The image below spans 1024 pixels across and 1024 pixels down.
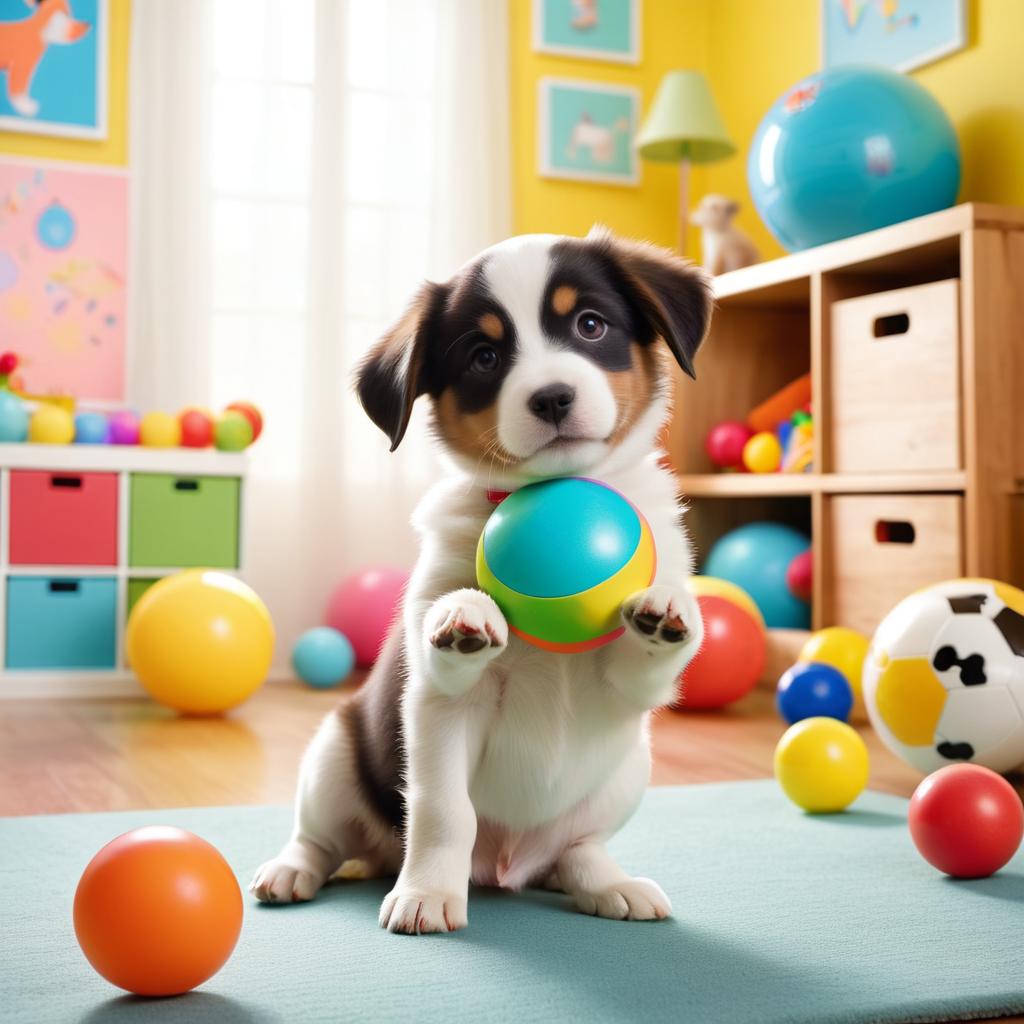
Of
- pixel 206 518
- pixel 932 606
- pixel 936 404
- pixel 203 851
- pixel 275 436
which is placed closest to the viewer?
pixel 203 851

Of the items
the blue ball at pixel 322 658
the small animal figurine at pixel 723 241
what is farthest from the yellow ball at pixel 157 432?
the small animal figurine at pixel 723 241

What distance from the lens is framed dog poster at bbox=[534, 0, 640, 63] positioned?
17.1 ft

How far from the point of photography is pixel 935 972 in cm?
143

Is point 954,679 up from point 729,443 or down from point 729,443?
down

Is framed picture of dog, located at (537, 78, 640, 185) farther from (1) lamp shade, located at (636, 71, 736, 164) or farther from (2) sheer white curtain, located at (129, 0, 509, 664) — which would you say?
(1) lamp shade, located at (636, 71, 736, 164)

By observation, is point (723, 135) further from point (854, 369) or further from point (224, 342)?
point (224, 342)

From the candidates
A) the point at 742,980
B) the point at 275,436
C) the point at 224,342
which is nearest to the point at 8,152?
the point at 224,342

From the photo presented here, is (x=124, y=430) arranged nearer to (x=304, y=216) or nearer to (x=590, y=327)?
(x=304, y=216)

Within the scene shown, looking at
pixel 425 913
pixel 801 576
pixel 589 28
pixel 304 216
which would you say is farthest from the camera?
pixel 589 28

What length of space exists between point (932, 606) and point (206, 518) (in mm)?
2391

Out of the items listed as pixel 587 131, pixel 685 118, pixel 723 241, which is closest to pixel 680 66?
pixel 587 131

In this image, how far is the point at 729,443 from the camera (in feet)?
14.5

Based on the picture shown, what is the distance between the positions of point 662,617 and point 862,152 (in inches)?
105

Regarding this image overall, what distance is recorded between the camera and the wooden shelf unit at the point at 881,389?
3150 mm
